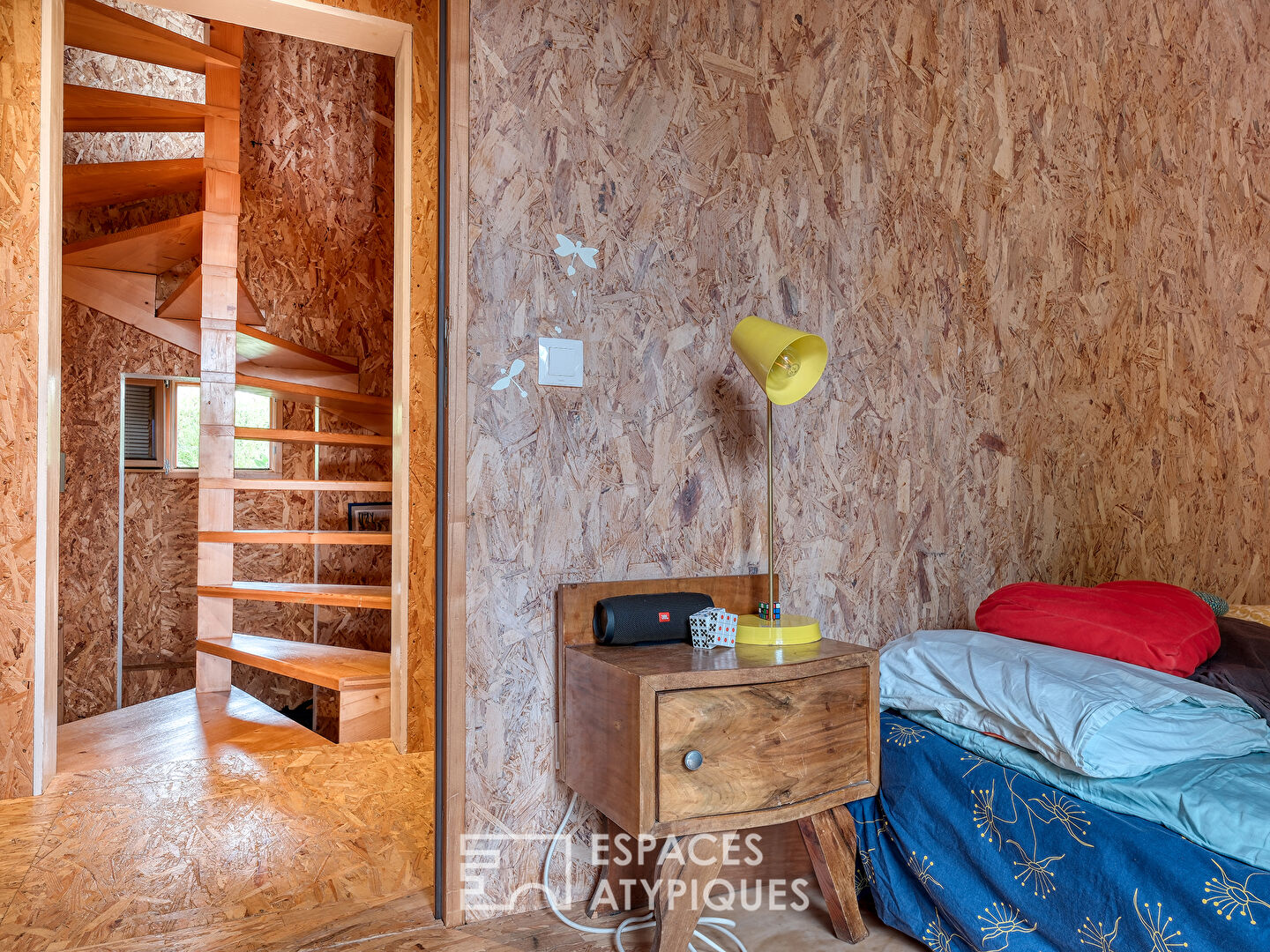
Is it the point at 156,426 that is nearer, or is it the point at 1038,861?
the point at 1038,861

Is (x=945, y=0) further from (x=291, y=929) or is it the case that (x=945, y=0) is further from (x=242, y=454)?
(x=242, y=454)

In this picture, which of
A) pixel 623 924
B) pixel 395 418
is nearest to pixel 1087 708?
pixel 623 924

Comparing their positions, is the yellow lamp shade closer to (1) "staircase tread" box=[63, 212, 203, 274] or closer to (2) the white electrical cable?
(2) the white electrical cable

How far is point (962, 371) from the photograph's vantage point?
2.25 metres

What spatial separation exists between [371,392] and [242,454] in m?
0.78

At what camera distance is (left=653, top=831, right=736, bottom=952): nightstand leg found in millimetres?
1447

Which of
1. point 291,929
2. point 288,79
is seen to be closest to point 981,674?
point 291,929

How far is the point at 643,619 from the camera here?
1646mm

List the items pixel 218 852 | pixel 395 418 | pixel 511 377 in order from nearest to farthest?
1. pixel 511 377
2. pixel 218 852
3. pixel 395 418

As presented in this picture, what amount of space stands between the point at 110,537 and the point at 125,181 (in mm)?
1664

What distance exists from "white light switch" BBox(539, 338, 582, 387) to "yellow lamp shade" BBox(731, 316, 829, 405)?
35cm

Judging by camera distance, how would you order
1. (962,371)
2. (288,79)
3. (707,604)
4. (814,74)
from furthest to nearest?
(288,79) → (962,371) → (814,74) → (707,604)

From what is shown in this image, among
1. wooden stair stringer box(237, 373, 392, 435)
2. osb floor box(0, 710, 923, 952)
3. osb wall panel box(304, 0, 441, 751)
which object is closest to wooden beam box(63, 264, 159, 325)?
wooden stair stringer box(237, 373, 392, 435)

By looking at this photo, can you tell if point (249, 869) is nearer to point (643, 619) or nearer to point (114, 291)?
point (643, 619)
